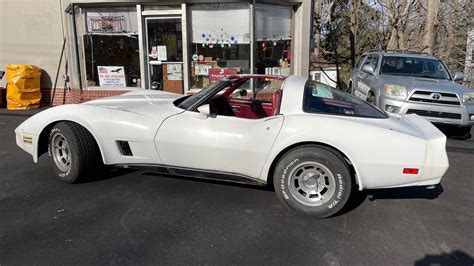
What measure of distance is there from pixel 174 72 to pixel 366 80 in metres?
4.81

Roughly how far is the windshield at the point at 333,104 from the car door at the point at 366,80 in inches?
159

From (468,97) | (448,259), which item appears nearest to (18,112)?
(448,259)

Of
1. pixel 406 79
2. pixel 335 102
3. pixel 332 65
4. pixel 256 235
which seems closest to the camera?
pixel 256 235

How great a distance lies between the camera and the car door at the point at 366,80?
787 cm

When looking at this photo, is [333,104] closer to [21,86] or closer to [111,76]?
[111,76]

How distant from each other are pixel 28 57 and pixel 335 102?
10042 millimetres

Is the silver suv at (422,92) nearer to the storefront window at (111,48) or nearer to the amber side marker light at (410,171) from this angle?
the amber side marker light at (410,171)

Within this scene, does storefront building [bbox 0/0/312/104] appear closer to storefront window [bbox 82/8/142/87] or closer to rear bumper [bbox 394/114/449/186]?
storefront window [bbox 82/8/142/87]

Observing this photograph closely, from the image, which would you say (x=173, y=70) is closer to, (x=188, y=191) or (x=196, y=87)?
(x=196, y=87)

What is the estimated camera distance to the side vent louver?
3980 mm

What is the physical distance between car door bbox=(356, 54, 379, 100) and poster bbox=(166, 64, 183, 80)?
14.8ft

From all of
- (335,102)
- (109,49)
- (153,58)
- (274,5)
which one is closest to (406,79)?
(274,5)

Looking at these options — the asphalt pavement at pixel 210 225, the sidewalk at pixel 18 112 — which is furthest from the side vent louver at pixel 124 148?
the sidewalk at pixel 18 112

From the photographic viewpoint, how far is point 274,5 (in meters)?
9.05
